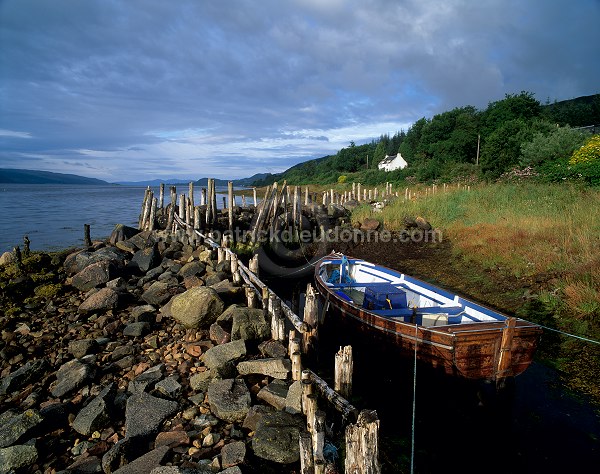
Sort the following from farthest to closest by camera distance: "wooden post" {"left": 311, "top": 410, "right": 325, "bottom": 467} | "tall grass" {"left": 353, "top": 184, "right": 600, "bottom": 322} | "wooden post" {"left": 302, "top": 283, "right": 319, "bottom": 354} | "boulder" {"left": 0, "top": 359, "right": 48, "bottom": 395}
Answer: "tall grass" {"left": 353, "top": 184, "right": 600, "bottom": 322} < "wooden post" {"left": 302, "top": 283, "right": 319, "bottom": 354} < "boulder" {"left": 0, "top": 359, "right": 48, "bottom": 395} < "wooden post" {"left": 311, "top": 410, "right": 325, "bottom": 467}

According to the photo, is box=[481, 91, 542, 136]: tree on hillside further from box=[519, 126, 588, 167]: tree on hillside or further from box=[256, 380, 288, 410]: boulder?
box=[256, 380, 288, 410]: boulder

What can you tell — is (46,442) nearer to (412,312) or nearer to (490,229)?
(412,312)

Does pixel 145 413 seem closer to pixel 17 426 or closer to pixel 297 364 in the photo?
pixel 17 426

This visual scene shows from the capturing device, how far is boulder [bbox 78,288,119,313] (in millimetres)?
7930

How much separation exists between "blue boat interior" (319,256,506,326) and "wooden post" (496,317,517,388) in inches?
37.1

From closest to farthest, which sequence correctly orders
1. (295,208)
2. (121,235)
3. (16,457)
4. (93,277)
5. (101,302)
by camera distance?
A: (16,457)
(101,302)
(93,277)
(121,235)
(295,208)

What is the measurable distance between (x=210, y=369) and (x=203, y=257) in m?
6.51

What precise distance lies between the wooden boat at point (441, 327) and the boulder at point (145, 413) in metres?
3.89

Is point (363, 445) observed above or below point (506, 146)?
below

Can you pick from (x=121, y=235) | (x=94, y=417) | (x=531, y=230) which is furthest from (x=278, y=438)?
(x=121, y=235)

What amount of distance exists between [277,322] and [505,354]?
3.75 meters

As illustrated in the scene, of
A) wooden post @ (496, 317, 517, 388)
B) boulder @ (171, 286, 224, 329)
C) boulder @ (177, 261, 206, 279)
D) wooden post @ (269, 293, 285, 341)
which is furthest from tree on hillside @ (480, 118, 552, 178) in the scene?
boulder @ (171, 286, 224, 329)

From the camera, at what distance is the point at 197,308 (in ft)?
22.7

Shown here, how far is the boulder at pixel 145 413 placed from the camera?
167 inches
